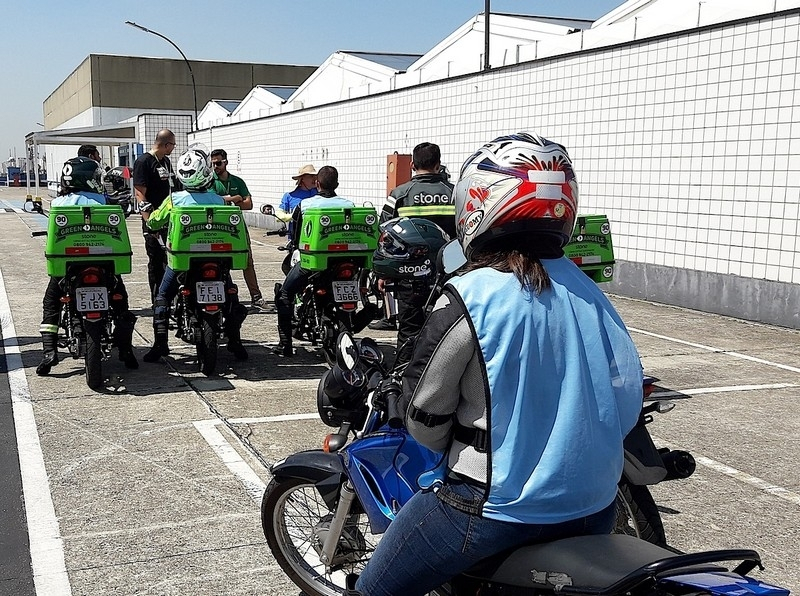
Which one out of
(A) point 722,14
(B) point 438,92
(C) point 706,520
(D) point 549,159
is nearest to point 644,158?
(A) point 722,14

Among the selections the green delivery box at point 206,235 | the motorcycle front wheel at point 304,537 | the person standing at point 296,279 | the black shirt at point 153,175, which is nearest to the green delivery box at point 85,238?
the green delivery box at point 206,235

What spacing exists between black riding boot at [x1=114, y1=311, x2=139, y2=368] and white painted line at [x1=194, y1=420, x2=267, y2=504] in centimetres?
162

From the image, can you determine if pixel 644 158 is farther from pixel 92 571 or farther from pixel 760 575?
pixel 92 571

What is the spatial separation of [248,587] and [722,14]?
31.0ft

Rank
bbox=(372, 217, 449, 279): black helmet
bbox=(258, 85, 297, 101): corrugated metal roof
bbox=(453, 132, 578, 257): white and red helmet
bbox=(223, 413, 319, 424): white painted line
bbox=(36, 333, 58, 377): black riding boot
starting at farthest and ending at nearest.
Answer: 1. bbox=(258, 85, 297, 101): corrugated metal roof
2. bbox=(36, 333, 58, 377): black riding boot
3. bbox=(223, 413, 319, 424): white painted line
4. bbox=(372, 217, 449, 279): black helmet
5. bbox=(453, 132, 578, 257): white and red helmet

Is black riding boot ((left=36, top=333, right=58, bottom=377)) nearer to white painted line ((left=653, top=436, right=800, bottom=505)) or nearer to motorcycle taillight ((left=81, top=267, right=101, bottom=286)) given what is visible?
motorcycle taillight ((left=81, top=267, right=101, bottom=286))

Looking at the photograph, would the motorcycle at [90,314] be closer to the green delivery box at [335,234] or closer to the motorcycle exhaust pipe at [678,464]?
the green delivery box at [335,234]

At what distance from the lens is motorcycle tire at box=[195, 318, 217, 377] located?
7.28 m

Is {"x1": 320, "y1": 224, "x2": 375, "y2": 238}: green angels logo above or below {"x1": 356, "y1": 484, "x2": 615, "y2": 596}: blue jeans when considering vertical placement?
above

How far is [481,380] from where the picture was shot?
2.17 metres

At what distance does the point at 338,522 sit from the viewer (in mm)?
3135

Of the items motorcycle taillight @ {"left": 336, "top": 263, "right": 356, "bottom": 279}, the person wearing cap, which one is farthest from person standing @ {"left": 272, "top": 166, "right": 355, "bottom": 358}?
the person wearing cap

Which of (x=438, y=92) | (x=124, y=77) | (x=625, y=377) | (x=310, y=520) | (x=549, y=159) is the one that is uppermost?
(x=124, y=77)

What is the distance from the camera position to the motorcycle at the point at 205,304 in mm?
7289
